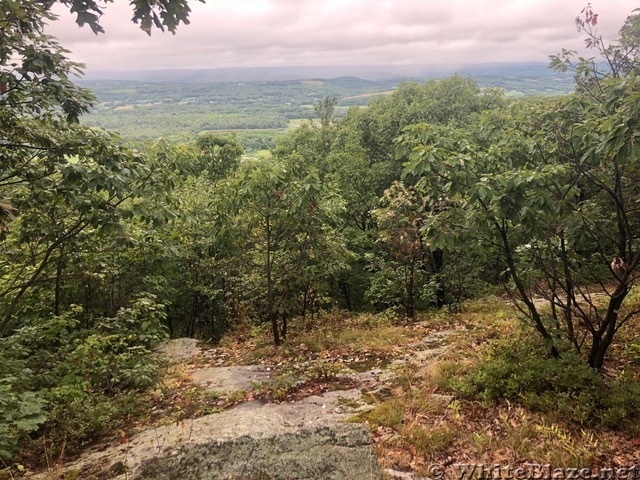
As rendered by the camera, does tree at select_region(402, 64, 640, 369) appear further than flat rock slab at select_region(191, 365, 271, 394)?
No

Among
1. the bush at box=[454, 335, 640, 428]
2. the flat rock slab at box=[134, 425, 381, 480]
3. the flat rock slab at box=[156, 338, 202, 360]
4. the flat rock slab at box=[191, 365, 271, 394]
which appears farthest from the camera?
the flat rock slab at box=[156, 338, 202, 360]

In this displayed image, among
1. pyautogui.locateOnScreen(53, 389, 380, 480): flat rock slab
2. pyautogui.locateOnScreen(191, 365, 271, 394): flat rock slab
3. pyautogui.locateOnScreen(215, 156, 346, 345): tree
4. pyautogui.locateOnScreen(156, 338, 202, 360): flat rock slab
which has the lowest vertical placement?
pyautogui.locateOnScreen(156, 338, 202, 360): flat rock slab

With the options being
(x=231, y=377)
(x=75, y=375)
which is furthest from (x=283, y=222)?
(x=75, y=375)

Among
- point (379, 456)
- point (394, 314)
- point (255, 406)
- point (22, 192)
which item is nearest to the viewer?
point (379, 456)

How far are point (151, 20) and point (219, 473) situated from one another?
480 centimetres

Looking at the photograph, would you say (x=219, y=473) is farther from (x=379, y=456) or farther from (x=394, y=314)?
(x=394, y=314)

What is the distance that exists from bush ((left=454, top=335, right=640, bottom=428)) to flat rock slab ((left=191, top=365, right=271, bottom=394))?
171 inches

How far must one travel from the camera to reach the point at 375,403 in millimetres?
6586

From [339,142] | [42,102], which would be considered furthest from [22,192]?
[339,142]

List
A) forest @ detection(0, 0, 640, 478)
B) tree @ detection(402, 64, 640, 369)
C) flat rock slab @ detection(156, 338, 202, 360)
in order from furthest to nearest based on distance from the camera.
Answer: flat rock slab @ detection(156, 338, 202, 360) < tree @ detection(402, 64, 640, 369) < forest @ detection(0, 0, 640, 478)

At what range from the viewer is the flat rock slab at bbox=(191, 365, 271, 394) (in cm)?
818

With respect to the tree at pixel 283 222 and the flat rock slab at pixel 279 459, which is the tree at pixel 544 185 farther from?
the tree at pixel 283 222

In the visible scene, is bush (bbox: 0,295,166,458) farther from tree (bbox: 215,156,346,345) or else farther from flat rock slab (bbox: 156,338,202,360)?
tree (bbox: 215,156,346,345)

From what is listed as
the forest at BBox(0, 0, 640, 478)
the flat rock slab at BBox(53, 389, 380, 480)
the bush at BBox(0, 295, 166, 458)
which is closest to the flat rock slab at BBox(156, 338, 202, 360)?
the forest at BBox(0, 0, 640, 478)
